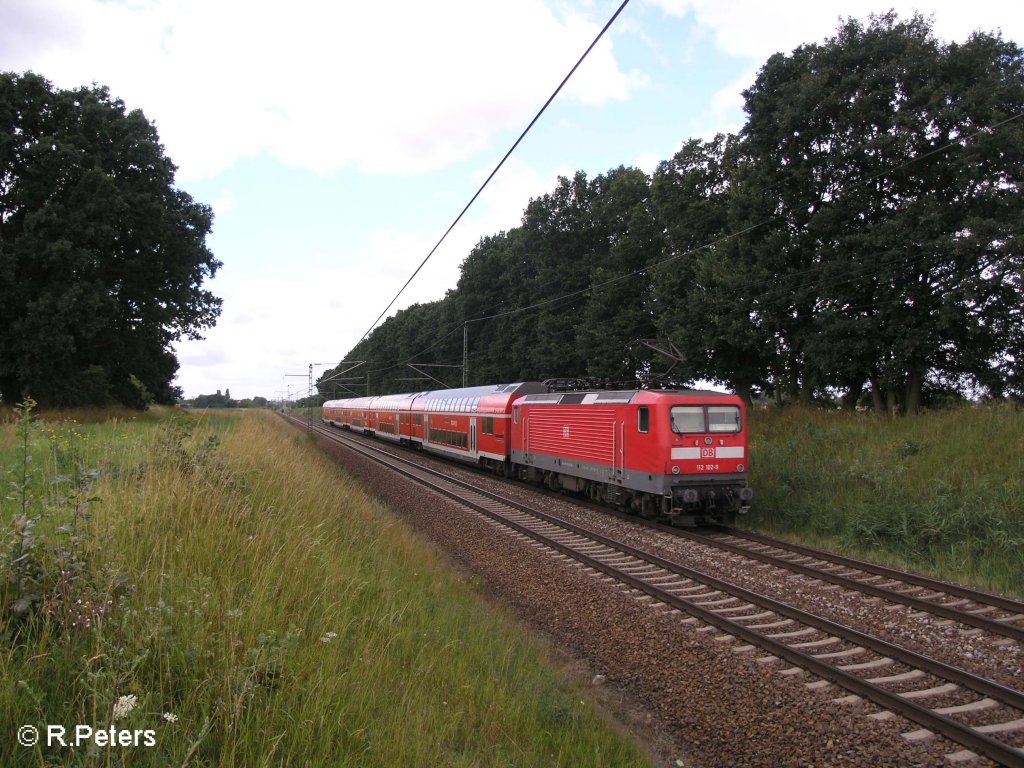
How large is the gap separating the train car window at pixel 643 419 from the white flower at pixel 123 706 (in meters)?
11.7

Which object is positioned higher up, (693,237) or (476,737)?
(693,237)

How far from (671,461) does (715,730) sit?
8129 millimetres

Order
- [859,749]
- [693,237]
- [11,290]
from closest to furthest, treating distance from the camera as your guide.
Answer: [859,749], [11,290], [693,237]

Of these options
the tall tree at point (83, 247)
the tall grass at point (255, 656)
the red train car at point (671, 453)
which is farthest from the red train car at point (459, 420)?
the tall grass at point (255, 656)

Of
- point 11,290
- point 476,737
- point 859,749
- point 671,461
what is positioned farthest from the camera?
point 11,290

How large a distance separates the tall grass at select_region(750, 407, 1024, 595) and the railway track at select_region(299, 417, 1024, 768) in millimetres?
2965

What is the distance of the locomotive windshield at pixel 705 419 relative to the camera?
526 inches

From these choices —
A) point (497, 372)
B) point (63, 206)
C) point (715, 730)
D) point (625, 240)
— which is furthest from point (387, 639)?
point (497, 372)

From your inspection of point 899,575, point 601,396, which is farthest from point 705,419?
point 899,575

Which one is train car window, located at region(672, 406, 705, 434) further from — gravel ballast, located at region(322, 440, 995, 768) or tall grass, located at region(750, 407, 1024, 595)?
tall grass, located at region(750, 407, 1024, 595)

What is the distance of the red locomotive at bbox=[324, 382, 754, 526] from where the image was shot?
13305mm

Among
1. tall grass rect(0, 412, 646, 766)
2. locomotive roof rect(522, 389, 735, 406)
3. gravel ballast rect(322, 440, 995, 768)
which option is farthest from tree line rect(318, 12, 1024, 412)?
tall grass rect(0, 412, 646, 766)

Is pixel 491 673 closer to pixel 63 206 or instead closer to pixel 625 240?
pixel 63 206

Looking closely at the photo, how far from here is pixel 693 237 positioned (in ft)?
95.9
